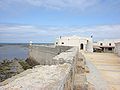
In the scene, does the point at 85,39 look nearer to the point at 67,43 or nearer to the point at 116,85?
the point at 67,43

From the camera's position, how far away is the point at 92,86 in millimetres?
7621

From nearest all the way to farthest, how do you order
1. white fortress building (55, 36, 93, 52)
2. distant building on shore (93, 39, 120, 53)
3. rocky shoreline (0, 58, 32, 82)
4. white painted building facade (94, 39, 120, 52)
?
rocky shoreline (0, 58, 32, 82), white fortress building (55, 36, 93, 52), distant building on shore (93, 39, 120, 53), white painted building facade (94, 39, 120, 52)

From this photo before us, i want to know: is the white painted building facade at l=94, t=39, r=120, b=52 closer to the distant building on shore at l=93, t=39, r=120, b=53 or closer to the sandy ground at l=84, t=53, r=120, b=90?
the distant building on shore at l=93, t=39, r=120, b=53

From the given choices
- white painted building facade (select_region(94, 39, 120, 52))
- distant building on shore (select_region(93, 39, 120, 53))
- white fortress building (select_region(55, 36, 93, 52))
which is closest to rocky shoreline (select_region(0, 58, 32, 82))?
white fortress building (select_region(55, 36, 93, 52))

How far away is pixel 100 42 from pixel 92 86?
40.2m

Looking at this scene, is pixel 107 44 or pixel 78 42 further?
pixel 107 44

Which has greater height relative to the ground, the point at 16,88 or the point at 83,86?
the point at 16,88

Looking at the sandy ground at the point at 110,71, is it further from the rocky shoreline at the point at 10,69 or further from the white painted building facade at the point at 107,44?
the white painted building facade at the point at 107,44

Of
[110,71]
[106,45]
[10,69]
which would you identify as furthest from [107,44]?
[110,71]

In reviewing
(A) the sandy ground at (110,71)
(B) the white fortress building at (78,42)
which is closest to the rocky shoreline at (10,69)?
(B) the white fortress building at (78,42)

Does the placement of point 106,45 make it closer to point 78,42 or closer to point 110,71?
point 78,42

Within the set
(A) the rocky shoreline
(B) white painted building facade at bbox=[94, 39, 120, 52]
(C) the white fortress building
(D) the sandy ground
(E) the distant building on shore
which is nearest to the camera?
(D) the sandy ground

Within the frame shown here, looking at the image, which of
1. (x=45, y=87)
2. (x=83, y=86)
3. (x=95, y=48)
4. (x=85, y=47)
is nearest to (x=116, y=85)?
(x=83, y=86)

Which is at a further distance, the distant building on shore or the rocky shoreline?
the distant building on shore
